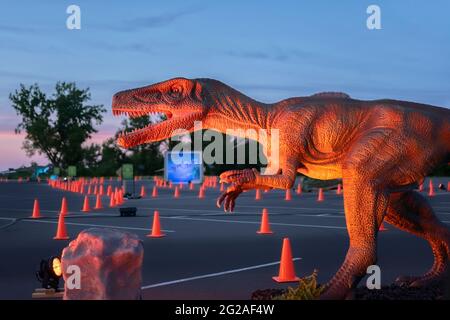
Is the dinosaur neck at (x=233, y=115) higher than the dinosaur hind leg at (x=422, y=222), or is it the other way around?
the dinosaur neck at (x=233, y=115)

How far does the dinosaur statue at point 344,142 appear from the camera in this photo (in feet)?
19.4

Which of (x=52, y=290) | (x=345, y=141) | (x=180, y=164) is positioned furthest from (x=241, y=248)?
(x=180, y=164)

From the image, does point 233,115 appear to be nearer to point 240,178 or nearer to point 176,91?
point 176,91

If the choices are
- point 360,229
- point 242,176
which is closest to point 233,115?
point 242,176

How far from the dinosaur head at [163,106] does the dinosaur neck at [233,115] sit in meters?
0.13

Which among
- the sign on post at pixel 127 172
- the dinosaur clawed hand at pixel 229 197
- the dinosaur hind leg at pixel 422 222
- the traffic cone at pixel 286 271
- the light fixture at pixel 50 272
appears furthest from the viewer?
the sign on post at pixel 127 172

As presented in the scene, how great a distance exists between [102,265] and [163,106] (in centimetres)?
199

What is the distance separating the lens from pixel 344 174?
6.02m

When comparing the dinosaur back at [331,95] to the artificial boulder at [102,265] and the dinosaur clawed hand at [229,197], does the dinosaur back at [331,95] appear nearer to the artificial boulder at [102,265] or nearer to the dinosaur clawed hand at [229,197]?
the dinosaur clawed hand at [229,197]

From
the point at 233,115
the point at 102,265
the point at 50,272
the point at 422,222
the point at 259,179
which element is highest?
the point at 233,115

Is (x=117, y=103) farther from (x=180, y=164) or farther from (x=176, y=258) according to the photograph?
(x=180, y=164)

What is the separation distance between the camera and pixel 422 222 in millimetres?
6730

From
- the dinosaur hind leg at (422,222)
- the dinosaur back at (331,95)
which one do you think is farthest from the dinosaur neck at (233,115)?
the dinosaur hind leg at (422,222)

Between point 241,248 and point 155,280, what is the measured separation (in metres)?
3.46
